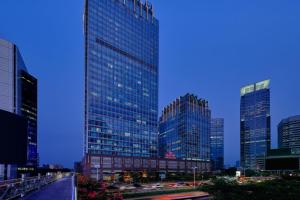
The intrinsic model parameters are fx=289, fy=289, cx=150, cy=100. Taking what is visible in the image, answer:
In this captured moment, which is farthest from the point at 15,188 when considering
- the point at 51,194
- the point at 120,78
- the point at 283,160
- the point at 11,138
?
the point at 283,160

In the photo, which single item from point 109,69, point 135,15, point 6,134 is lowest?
point 6,134

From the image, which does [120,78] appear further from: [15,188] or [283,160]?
[15,188]

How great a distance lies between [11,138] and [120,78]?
14323 cm

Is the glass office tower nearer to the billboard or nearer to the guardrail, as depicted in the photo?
the billboard

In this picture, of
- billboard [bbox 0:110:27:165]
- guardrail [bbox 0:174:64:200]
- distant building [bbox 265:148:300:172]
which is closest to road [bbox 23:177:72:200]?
guardrail [bbox 0:174:64:200]

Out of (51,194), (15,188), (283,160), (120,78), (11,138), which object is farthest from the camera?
(283,160)

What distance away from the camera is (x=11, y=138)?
2448cm

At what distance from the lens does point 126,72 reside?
6762 inches

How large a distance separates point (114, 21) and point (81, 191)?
158167mm

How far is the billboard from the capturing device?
23562mm

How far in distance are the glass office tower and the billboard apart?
11362 cm

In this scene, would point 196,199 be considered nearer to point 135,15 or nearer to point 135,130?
point 135,130

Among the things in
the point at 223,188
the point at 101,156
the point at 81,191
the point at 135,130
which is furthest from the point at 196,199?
the point at 135,130

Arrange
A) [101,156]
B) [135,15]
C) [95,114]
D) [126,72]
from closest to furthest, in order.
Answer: [101,156] < [95,114] < [126,72] < [135,15]
